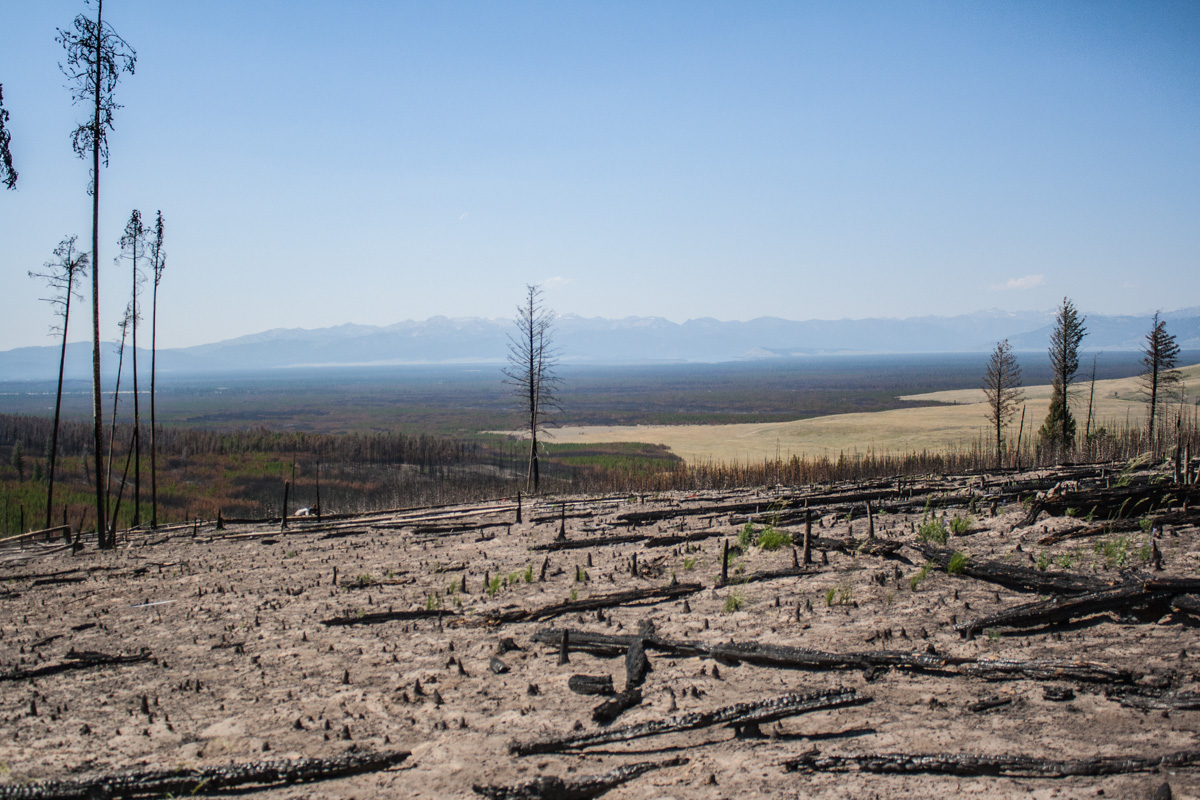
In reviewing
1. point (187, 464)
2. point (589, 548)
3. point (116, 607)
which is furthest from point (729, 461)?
point (116, 607)

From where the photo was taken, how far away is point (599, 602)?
8.38 meters

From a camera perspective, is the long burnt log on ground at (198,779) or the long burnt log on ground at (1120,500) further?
the long burnt log on ground at (1120,500)

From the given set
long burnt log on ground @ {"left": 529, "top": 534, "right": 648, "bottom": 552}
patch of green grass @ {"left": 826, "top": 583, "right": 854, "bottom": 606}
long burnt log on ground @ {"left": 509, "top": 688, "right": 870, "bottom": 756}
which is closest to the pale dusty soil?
long burnt log on ground @ {"left": 529, "top": 534, "right": 648, "bottom": 552}

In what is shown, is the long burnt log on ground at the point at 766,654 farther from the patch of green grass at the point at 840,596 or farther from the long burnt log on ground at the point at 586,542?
the long burnt log on ground at the point at 586,542

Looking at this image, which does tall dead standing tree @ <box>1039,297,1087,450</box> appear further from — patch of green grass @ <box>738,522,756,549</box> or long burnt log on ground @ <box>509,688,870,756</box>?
long burnt log on ground @ <box>509,688,870,756</box>

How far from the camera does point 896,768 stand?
14.3 ft

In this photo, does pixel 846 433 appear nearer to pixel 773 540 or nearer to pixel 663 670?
pixel 773 540

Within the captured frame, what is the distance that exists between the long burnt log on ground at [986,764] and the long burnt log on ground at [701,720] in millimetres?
615

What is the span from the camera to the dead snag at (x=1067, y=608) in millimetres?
6281

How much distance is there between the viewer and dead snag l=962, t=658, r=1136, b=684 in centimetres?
522

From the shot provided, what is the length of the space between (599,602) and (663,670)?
2.07 m

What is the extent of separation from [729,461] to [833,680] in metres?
45.3

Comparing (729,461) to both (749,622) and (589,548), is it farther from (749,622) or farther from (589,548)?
(749,622)

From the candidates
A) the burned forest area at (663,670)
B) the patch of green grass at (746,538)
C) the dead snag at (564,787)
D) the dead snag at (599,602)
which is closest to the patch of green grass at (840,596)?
the burned forest area at (663,670)
